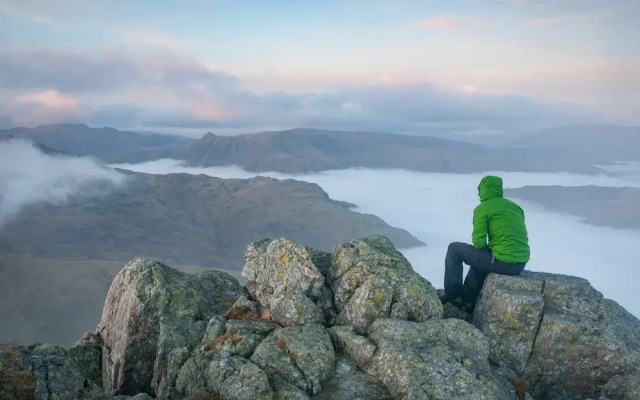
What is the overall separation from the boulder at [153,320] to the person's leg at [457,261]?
8.26 m

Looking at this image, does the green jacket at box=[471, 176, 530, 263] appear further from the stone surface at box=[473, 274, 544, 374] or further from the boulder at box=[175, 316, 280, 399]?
the boulder at box=[175, 316, 280, 399]

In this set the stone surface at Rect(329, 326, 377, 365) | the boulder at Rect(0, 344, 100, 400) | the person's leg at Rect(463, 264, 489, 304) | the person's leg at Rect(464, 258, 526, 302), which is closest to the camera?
the boulder at Rect(0, 344, 100, 400)

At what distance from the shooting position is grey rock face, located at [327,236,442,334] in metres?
16.1

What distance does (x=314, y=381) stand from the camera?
13250 millimetres

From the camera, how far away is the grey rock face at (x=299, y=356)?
13.2 metres

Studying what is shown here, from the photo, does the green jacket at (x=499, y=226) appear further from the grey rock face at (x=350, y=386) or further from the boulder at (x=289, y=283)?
the grey rock face at (x=350, y=386)

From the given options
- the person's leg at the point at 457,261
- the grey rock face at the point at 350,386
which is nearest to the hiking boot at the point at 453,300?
the person's leg at the point at 457,261

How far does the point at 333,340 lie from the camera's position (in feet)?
49.2

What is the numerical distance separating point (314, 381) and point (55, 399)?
22.2ft

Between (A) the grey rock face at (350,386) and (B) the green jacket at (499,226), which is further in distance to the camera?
(B) the green jacket at (499,226)

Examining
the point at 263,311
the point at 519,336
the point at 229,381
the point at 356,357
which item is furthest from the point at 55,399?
the point at 519,336

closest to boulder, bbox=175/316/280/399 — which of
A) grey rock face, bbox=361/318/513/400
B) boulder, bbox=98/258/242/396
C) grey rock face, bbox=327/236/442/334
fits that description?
boulder, bbox=98/258/242/396

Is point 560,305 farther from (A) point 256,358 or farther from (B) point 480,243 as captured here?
(A) point 256,358

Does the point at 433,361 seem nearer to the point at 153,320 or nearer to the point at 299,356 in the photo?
the point at 299,356
